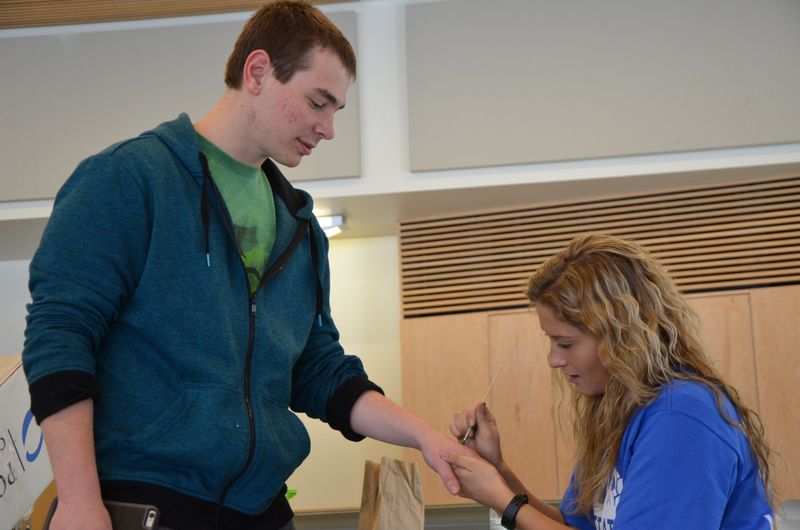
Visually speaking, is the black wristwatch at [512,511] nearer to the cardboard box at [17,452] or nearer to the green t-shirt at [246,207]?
the green t-shirt at [246,207]

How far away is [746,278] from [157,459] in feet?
12.3

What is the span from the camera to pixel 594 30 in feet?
14.8

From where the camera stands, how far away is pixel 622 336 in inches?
76.4

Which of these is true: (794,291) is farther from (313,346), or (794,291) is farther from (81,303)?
(81,303)

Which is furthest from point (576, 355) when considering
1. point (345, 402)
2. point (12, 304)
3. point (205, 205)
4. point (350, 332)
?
point (12, 304)

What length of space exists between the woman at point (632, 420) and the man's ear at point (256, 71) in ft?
2.53

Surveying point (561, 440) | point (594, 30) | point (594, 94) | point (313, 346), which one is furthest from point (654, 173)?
point (313, 346)

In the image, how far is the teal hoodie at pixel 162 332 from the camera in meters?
1.38

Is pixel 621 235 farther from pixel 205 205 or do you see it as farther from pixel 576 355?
pixel 205 205

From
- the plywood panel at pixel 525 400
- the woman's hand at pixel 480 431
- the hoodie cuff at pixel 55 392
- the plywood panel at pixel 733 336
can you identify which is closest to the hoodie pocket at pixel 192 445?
the hoodie cuff at pixel 55 392

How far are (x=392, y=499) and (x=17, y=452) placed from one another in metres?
1.09

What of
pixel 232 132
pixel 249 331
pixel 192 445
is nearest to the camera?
pixel 192 445

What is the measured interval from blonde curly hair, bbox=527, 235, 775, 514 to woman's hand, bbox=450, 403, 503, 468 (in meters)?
0.19

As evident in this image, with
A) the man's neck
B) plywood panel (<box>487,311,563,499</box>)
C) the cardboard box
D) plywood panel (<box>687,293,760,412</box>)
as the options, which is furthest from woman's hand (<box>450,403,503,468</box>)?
plywood panel (<box>687,293,760,412</box>)
